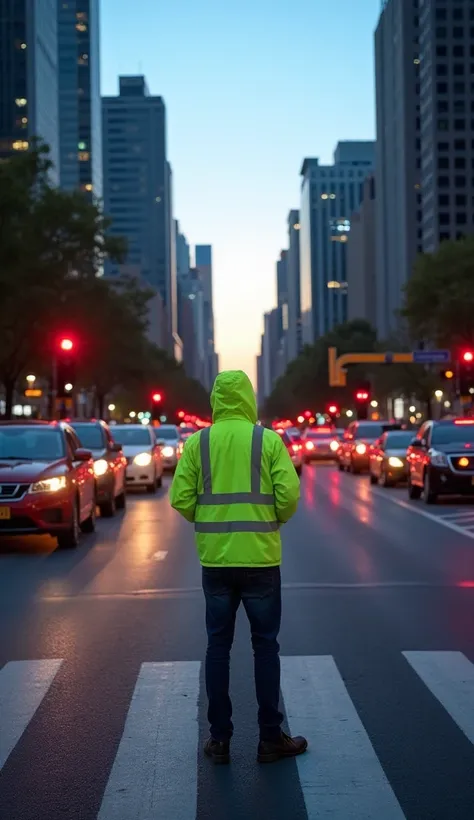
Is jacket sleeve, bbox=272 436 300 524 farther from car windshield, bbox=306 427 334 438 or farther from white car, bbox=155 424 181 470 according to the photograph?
car windshield, bbox=306 427 334 438

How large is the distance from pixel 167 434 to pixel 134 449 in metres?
13.0

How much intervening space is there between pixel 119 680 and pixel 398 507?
17.5m

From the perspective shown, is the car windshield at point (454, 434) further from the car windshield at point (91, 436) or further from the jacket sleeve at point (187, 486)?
the jacket sleeve at point (187, 486)

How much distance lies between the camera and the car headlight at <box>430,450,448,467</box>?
25016 millimetres

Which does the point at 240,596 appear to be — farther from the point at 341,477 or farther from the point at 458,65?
the point at 458,65

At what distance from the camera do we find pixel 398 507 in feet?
82.6

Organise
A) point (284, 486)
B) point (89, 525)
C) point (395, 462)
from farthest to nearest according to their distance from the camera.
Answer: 1. point (395, 462)
2. point (89, 525)
3. point (284, 486)

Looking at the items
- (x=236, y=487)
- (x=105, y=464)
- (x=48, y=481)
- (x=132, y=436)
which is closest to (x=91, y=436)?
(x=105, y=464)

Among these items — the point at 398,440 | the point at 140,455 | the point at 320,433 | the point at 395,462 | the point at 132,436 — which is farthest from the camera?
the point at 320,433

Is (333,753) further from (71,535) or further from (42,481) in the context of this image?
(71,535)

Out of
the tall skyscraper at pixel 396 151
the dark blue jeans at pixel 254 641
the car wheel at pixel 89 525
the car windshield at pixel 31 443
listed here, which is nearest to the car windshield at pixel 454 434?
the car wheel at pixel 89 525

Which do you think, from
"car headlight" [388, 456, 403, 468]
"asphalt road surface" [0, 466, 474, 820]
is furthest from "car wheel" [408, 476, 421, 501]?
"asphalt road surface" [0, 466, 474, 820]

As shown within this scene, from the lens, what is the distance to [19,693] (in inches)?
305

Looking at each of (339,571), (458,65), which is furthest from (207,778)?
(458,65)
